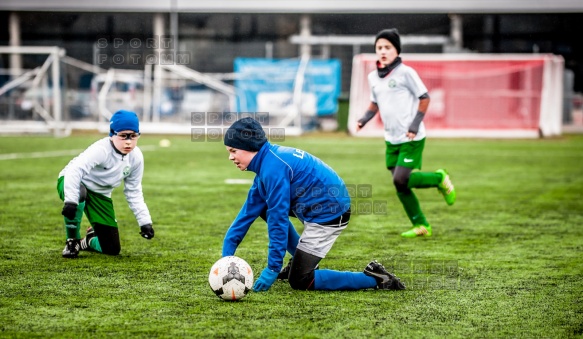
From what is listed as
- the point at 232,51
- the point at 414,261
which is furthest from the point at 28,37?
the point at 414,261

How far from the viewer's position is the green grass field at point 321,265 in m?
4.46

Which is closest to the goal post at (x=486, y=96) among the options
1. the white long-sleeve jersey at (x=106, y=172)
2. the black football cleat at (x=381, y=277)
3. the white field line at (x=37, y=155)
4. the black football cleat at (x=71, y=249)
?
the white field line at (x=37, y=155)

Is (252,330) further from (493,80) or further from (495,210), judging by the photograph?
(493,80)

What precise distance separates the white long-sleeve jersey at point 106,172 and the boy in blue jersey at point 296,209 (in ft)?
4.65

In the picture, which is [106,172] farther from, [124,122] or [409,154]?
[409,154]

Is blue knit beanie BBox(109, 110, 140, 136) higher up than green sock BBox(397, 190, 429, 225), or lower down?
higher up

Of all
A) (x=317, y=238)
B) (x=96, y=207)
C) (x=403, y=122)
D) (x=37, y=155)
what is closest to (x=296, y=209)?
(x=317, y=238)

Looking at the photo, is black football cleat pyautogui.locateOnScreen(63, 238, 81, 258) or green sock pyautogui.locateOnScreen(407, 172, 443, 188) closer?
black football cleat pyautogui.locateOnScreen(63, 238, 81, 258)

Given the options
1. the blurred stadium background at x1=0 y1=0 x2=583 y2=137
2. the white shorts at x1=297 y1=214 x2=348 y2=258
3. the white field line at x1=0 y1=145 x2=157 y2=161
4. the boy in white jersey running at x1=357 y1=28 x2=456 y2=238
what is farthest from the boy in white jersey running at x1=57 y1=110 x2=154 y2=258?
the blurred stadium background at x1=0 y1=0 x2=583 y2=137

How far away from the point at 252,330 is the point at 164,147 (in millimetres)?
15649

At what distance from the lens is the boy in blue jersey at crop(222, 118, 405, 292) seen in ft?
16.6

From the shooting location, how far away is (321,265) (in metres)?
6.20

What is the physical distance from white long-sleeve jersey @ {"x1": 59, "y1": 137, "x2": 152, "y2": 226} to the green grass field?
452 mm

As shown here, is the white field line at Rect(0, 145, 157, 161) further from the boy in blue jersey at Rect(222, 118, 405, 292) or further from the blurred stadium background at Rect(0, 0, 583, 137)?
the boy in blue jersey at Rect(222, 118, 405, 292)
